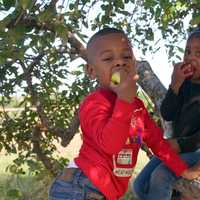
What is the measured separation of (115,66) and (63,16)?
748 mm

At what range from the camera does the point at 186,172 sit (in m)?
2.55

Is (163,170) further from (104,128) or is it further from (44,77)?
(44,77)

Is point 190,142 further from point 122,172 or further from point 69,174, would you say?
point 69,174

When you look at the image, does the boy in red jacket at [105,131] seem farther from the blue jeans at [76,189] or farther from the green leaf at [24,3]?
the green leaf at [24,3]

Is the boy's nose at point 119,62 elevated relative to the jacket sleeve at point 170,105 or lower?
elevated

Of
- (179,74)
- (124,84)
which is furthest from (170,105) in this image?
(124,84)

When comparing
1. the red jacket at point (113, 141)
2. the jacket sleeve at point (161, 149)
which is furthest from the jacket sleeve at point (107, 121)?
the jacket sleeve at point (161, 149)

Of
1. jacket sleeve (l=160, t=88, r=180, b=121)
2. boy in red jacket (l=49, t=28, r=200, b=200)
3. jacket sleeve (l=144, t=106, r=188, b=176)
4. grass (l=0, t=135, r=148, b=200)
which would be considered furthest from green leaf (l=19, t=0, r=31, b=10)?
grass (l=0, t=135, r=148, b=200)

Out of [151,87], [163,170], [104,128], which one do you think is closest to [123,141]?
[104,128]

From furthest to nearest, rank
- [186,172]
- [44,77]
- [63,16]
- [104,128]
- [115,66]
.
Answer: [44,77], [63,16], [186,172], [115,66], [104,128]

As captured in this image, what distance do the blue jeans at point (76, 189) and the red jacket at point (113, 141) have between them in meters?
0.03

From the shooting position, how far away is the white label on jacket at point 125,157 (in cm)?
240

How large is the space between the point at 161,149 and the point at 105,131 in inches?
18.5

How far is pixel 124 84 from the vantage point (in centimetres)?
226
